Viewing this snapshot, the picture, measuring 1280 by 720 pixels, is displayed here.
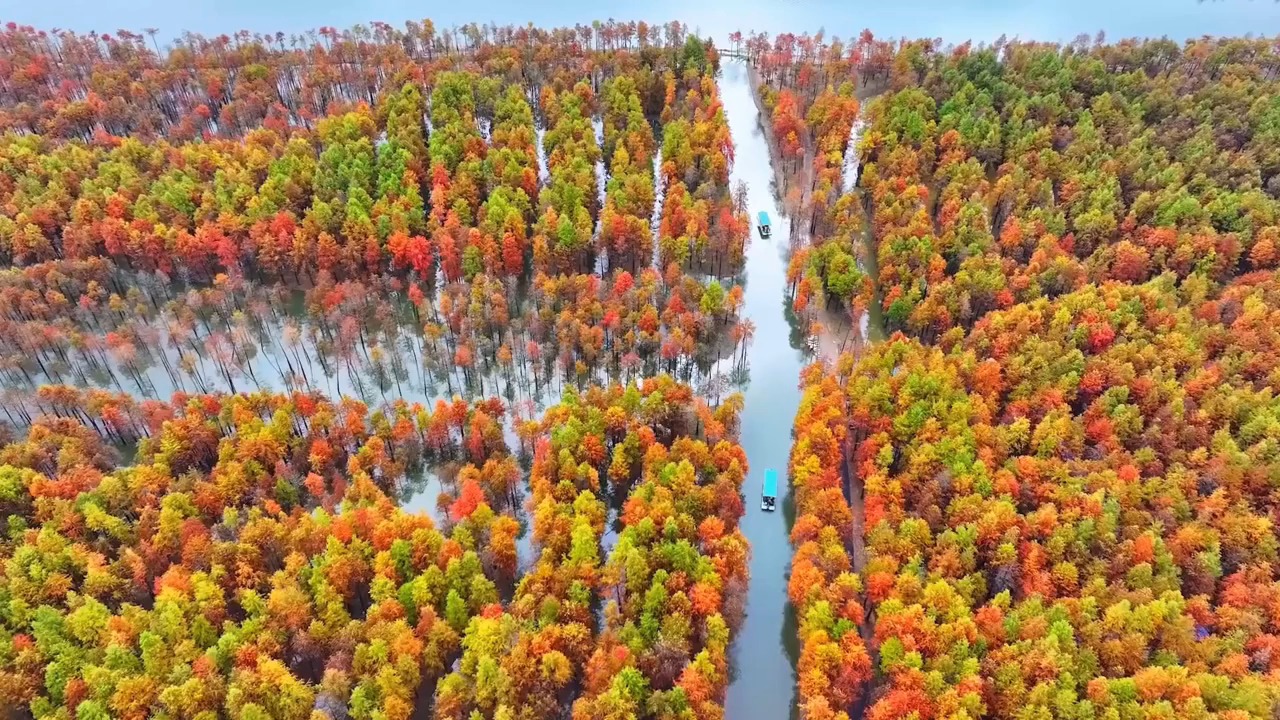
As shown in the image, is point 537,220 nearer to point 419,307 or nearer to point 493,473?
point 419,307

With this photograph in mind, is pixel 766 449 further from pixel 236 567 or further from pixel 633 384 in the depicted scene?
pixel 236 567

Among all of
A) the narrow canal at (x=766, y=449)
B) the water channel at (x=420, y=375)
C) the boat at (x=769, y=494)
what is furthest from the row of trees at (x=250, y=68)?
the boat at (x=769, y=494)

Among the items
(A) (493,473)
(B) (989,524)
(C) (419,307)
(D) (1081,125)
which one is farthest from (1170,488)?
(C) (419,307)

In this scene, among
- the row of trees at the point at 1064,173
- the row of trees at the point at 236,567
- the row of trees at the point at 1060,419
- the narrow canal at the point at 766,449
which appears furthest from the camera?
the row of trees at the point at 1064,173

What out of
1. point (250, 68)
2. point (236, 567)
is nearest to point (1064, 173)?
point (236, 567)

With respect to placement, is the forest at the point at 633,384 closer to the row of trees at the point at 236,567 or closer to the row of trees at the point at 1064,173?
the row of trees at the point at 236,567
